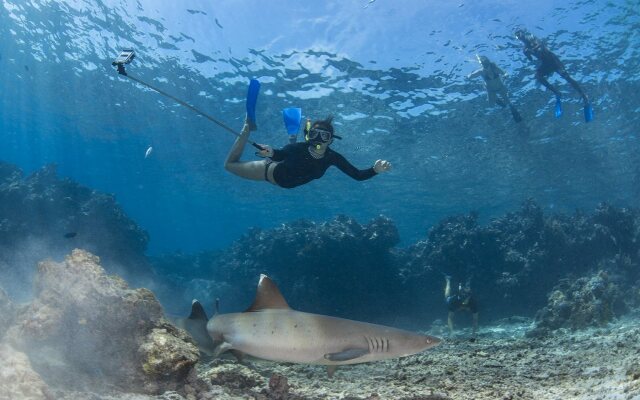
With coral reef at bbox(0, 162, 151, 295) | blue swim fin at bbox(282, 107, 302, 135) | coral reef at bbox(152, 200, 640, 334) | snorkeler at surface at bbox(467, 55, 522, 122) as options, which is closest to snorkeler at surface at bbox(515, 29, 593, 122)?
snorkeler at surface at bbox(467, 55, 522, 122)

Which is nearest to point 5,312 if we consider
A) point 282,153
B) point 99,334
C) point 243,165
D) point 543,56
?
point 99,334

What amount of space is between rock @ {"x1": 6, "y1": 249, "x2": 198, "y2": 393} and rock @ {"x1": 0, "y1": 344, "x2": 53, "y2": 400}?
1.78 feet

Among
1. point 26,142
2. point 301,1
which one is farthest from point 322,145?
point 26,142

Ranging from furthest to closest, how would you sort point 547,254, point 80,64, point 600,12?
point 80,64
point 547,254
point 600,12

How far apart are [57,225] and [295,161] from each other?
63.6 feet

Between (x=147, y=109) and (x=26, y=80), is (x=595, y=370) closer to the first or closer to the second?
(x=147, y=109)

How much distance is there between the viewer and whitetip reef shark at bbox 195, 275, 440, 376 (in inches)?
162

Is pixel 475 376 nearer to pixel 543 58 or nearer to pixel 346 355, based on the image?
pixel 346 355

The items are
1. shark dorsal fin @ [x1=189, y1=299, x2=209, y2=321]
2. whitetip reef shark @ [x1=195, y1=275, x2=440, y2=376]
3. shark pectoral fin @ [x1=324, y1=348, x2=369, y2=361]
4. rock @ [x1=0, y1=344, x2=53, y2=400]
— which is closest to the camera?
rock @ [x1=0, y1=344, x2=53, y2=400]

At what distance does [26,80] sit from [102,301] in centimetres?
3585

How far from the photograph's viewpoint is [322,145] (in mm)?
7523

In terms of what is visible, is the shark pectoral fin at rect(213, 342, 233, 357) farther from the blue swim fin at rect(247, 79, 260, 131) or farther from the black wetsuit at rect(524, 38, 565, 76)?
the black wetsuit at rect(524, 38, 565, 76)

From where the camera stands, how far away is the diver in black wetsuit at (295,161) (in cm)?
743

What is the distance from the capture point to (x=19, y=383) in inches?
119
